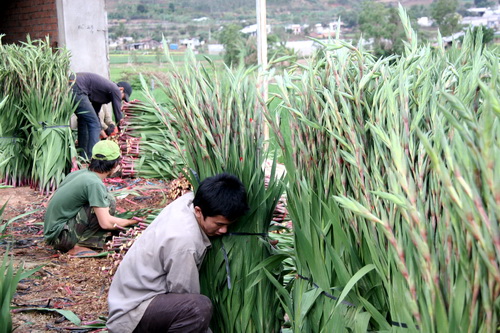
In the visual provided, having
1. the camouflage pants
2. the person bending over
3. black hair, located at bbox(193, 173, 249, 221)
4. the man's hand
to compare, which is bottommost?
the camouflage pants

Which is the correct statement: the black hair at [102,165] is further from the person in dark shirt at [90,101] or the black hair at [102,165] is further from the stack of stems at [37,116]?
the person in dark shirt at [90,101]

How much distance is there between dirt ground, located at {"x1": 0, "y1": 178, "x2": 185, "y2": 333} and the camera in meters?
3.27

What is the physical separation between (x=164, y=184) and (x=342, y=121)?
3.70 m

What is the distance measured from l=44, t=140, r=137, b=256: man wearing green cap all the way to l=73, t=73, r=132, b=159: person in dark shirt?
2707 millimetres

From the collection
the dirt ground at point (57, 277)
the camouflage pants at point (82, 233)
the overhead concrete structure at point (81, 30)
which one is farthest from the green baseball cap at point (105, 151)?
the overhead concrete structure at point (81, 30)

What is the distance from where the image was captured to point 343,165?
221 centimetres

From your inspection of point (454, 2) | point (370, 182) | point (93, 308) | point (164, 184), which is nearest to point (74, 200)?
point (93, 308)

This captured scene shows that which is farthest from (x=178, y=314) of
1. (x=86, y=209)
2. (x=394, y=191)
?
(x=86, y=209)

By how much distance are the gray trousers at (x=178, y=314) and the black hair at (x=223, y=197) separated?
15.0 inches

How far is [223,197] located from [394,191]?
1.06 metres

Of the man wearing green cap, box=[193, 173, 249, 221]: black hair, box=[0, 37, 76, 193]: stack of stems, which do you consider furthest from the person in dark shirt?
box=[193, 173, 249, 221]: black hair

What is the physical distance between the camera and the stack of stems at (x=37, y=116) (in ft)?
19.6

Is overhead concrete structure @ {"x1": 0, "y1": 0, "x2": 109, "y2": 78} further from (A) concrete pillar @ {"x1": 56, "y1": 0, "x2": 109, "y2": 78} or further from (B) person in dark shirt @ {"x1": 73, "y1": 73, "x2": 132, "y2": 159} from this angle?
(B) person in dark shirt @ {"x1": 73, "y1": 73, "x2": 132, "y2": 159}

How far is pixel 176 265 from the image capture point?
253 cm
